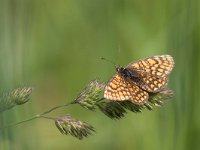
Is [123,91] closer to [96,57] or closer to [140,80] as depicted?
[140,80]

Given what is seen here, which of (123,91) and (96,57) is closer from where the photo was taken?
(123,91)

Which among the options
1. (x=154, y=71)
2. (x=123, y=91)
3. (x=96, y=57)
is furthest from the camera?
(x=96, y=57)

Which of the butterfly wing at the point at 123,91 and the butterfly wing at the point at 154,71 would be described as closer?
the butterfly wing at the point at 123,91

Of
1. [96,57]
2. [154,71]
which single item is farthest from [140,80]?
[96,57]

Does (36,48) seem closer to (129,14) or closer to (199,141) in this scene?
(129,14)

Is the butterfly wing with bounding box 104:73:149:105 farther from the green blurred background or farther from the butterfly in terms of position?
the green blurred background

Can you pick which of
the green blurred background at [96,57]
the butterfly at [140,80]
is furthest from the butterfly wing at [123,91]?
the green blurred background at [96,57]

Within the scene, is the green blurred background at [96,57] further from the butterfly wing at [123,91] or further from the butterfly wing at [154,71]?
the butterfly wing at [123,91]
